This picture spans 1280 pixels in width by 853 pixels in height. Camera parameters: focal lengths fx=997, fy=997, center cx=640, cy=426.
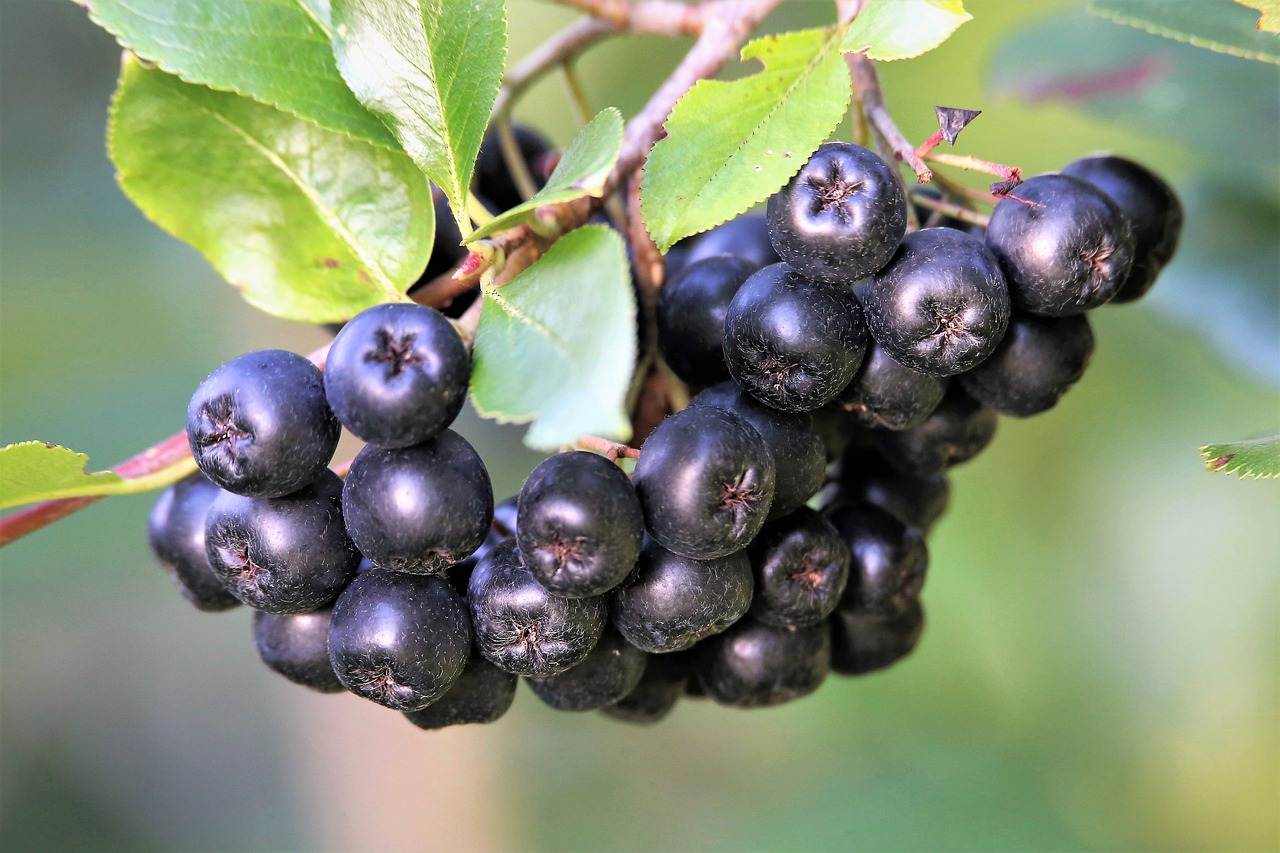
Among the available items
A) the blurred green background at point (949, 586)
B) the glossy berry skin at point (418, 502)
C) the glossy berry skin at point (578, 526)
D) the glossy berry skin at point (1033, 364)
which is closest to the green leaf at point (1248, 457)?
the glossy berry skin at point (1033, 364)

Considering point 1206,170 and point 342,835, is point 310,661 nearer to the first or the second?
point 1206,170

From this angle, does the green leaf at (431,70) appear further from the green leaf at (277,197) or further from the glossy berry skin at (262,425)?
the glossy berry skin at (262,425)

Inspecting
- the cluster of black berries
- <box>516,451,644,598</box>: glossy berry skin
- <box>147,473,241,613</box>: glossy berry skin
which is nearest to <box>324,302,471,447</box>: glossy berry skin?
the cluster of black berries

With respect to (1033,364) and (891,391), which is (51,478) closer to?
(891,391)

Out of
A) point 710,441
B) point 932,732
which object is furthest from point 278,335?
point 710,441

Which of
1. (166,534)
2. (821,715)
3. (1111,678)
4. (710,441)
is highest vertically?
(710,441)

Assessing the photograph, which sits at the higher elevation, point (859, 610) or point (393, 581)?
point (393, 581)
